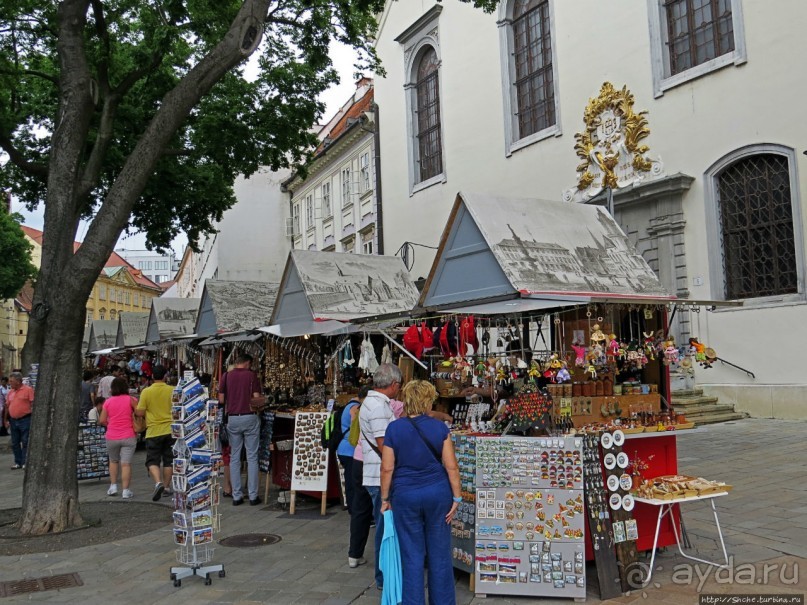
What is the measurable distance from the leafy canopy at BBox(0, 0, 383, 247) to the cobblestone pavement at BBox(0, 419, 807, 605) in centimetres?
423

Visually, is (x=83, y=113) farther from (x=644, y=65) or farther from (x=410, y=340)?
(x=644, y=65)

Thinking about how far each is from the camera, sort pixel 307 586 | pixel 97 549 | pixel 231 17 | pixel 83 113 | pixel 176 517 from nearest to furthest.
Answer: pixel 307 586 → pixel 176 517 → pixel 97 549 → pixel 83 113 → pixel 231 17

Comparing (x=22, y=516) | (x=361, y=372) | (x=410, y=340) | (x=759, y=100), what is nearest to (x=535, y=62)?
(x=759, y=100)

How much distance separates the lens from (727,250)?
45.2 feet

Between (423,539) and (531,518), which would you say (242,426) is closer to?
(531,518)

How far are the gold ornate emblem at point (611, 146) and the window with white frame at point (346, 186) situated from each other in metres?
13.6

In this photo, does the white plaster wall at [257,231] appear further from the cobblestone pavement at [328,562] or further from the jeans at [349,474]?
the jeans at [349,474]

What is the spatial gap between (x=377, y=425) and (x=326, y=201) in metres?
26.7

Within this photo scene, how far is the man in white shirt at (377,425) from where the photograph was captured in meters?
5.57

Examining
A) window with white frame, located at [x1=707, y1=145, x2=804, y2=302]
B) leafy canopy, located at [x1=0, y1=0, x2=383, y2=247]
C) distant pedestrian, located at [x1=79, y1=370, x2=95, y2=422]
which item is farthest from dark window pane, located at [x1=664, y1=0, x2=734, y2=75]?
distant pedestrian, located at [x1=79, y1=370, x2=95, y2=422]

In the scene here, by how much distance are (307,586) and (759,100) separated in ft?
38.6

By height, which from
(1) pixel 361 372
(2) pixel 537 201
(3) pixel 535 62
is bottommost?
(1) pixel 361 372

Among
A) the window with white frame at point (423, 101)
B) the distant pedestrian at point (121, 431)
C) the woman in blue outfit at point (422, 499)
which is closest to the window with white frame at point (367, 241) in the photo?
the window with white frame at point (423, 101)

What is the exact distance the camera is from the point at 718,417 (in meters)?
13.1
